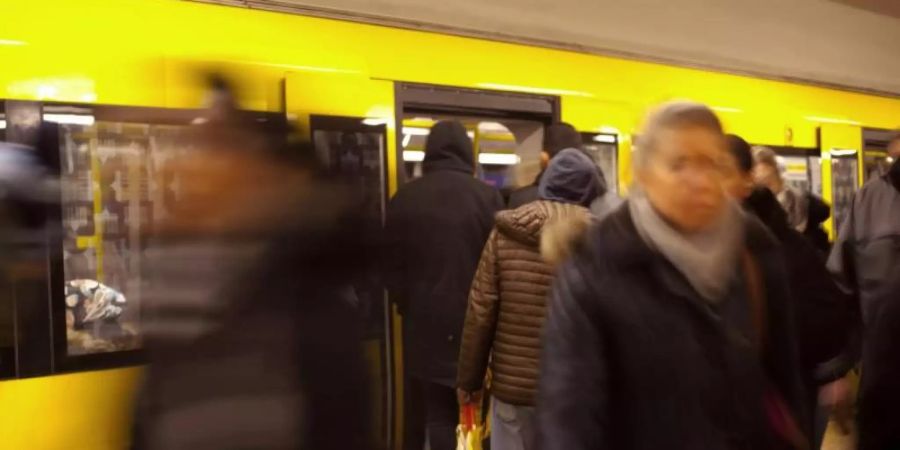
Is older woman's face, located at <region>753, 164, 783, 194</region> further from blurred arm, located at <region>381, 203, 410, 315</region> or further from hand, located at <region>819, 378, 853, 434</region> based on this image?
blurred arm, located at <region>381, 203, 410, 315</region>

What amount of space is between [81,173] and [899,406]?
2.87 meters

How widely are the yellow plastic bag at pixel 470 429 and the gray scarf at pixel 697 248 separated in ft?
6.15

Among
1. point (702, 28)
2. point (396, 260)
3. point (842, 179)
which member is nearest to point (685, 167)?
point (396, 260)

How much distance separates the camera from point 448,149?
3959 mm

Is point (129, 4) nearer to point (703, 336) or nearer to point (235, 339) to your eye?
point (235, 339)

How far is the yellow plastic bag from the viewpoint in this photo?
3504 mm

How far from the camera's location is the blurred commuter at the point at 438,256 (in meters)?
3.84

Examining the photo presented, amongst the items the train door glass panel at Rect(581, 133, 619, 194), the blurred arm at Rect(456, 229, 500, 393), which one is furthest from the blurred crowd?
the train door glass panel at Rect(581, 133, 619, 194)

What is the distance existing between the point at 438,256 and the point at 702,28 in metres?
3.33

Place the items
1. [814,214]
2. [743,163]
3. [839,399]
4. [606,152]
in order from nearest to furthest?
1. [743,163]
2. [839,399]
3. [814,214]
4. [606,152]

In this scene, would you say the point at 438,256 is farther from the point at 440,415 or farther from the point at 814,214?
the point at 814,214

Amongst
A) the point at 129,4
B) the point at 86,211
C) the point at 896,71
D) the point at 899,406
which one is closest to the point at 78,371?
the point at 86,211

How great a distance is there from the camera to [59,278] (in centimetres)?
329

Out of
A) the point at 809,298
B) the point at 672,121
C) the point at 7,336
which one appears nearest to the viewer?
the point at 672,121
